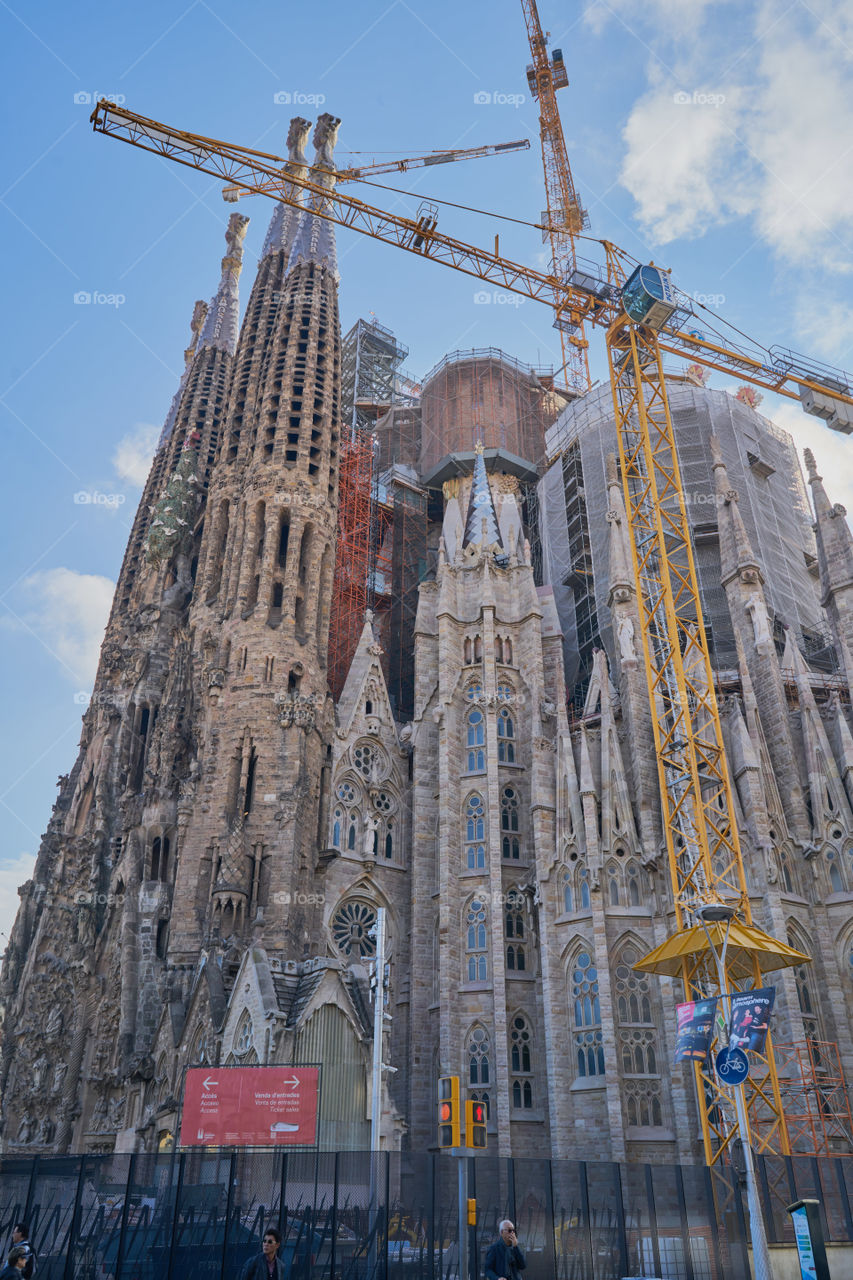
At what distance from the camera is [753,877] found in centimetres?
3291

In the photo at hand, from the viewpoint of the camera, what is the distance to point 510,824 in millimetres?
39188

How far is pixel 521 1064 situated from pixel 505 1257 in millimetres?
23388

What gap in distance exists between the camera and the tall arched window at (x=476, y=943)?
35.9 m

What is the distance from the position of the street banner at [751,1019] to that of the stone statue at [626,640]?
68.3 feet

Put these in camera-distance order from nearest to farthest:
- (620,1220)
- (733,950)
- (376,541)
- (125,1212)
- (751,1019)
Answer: (125,1212) → (620,1220) → (751,1019) → (733,950) → (376,541)

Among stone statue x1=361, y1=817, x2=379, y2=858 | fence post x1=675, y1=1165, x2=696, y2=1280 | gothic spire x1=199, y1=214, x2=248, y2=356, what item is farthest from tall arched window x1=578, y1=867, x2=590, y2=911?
gothic spire x1=199, y1=214, x2=248, y2=356

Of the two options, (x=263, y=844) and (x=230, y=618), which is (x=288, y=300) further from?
(x=263, y=844)

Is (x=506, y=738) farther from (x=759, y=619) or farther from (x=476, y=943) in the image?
(x=759, y=619)

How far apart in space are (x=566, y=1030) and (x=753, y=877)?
7.87 meters

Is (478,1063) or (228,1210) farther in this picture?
(478,1063)

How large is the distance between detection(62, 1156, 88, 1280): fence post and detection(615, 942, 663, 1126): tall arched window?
20.7m

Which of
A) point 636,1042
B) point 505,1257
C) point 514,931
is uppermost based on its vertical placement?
point 514,931

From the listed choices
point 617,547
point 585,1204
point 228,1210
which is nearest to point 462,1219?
point 228,1210

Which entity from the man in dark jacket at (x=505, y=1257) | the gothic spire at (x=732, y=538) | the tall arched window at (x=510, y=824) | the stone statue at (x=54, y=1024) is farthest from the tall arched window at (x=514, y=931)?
the man in dark jacket at (x=505, y=1257)
